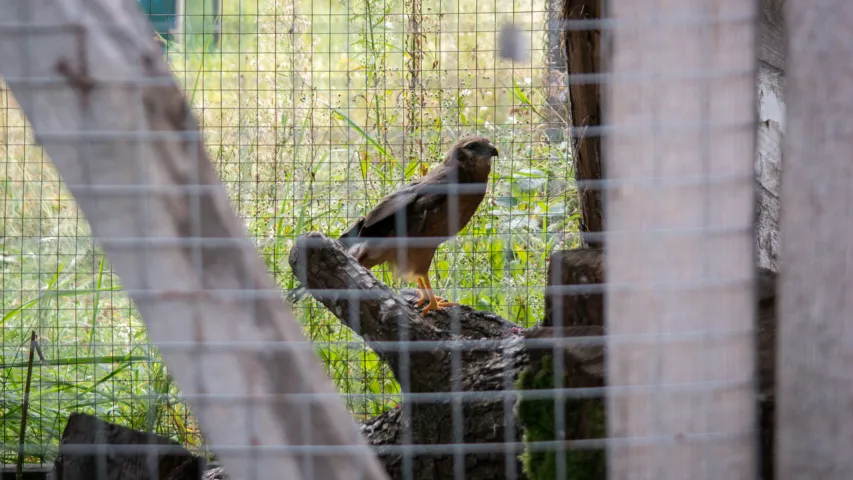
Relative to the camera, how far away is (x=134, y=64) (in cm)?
108

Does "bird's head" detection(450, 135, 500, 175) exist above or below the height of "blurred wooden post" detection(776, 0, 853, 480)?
above

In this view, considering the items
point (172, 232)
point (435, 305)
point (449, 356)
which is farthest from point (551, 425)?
point (435, 305)

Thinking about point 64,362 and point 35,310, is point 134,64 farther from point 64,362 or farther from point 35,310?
point 35,310

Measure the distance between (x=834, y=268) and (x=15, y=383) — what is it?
324cm

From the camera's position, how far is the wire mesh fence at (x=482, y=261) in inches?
44.7

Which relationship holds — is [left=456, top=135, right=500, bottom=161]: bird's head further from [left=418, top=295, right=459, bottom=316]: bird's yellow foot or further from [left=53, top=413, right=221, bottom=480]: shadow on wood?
[left=53, top=413, right=221, bottom=480]: shadow on wood

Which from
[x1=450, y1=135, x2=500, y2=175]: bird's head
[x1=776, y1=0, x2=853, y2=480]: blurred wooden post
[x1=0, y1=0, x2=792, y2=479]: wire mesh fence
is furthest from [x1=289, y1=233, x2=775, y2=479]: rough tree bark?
[x1=450, y1=135, x2=500, y2=175]: bird's head

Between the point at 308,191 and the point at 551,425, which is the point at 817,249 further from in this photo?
the point at 308,191

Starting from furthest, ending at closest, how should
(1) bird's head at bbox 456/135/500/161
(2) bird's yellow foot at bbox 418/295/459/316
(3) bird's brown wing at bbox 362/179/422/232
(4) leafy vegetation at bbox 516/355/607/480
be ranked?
(1) bird's head at bbox 456/135/500/161
(3) bird's brown wing at bbox 362/179/422/232
(2) bird's yellow foot at bbox 418/295/459/316
(4) leafy vegetation at bbox 516/355/607/480

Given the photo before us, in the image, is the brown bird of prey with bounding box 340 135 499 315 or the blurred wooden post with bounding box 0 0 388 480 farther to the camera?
the brown bird of prey with bounding box 340 135 499 315

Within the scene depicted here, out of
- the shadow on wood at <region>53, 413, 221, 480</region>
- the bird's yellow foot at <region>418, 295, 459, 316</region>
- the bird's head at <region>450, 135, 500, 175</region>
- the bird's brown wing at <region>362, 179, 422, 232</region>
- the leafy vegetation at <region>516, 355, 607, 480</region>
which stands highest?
the bird's head at <region>450, 135, 500, 175</region>

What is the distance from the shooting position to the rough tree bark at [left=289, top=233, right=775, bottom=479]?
1.72 meters

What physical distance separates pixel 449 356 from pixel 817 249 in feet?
4.85

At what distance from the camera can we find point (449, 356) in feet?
8.32
